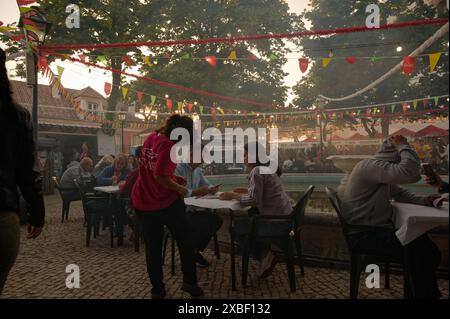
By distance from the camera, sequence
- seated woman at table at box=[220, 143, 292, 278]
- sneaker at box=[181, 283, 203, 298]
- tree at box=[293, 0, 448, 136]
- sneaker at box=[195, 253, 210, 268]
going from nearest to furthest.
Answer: sneaker at box=[181, 283, 203, 298], seated woman at table at box=[220, 143, 292, 278], sneaker at box=[195, 253, 210, 268], tree at box=[293, 0, 448, 136]

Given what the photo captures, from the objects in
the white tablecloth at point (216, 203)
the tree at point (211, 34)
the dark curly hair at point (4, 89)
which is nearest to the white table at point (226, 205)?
the white tablecloth at point (216, 203)

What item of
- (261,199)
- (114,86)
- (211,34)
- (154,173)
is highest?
(211,34)

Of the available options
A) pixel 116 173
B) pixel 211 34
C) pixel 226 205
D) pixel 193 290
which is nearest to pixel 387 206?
pixel 226 205

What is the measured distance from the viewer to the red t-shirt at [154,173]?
2883 millimetres

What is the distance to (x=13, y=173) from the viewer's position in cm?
158

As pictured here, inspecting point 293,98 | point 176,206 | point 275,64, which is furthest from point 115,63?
point 176,206

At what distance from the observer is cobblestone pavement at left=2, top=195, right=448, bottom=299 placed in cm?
A: 334

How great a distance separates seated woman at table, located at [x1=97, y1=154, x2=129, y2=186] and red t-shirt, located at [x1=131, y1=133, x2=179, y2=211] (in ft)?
11.1

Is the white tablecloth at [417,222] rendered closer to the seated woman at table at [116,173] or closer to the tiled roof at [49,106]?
the seated woman at table at [116,173]

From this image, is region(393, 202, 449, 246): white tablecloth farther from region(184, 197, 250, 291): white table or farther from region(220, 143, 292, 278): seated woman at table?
region(184, 197, 250, 291): white table

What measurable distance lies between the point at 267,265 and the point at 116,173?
4125 millimetres

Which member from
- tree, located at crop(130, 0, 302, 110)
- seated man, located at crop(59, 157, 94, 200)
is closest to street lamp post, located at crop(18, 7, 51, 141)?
seated man, located at crop(59, 157, 94, 200)

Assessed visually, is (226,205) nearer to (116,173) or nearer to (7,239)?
(7,239)
